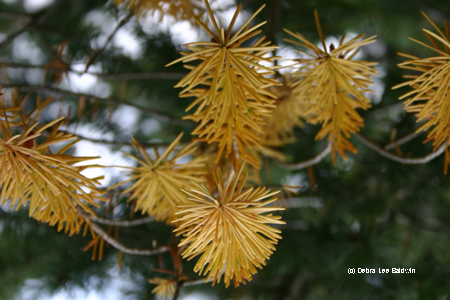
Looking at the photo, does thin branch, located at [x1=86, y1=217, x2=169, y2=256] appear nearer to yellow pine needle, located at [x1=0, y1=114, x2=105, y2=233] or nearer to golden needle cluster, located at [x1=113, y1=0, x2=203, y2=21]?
yellow pine needle, located at [x1=0, y1=114, x2=105, y2=233]

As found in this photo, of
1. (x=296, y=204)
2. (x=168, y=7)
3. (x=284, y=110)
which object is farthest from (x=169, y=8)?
(x=296, y=204)

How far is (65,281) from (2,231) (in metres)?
0.11

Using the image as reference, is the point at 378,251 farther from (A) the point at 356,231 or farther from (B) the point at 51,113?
(B) the point at 51,113

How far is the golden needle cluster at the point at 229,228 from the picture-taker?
0.17m

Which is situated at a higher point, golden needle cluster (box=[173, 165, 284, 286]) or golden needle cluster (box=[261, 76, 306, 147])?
golden needle cluster (box=[261, 76, 306, 147])

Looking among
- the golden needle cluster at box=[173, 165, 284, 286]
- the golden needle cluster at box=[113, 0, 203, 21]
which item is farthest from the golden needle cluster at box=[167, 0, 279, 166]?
the golden needle cluster at box=[113, 0, 203, 21]

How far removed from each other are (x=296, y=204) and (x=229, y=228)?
328 mm

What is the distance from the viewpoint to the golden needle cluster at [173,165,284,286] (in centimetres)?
17

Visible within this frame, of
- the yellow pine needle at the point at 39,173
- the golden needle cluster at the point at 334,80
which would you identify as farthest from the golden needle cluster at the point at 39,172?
the golden needle cluster at the point at 334,80

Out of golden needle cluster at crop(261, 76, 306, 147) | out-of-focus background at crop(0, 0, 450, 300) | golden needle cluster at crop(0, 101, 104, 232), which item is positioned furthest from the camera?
out-of-focus background at crop(0, 0, 450, 300)

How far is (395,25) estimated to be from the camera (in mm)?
565

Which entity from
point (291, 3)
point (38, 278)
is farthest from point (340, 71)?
point (38, 278)

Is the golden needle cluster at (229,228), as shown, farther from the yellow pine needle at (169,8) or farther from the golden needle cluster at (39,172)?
the yellow pine needle at (169,8)

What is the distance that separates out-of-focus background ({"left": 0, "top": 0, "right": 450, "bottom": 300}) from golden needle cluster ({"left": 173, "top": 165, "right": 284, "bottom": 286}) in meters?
0.23
